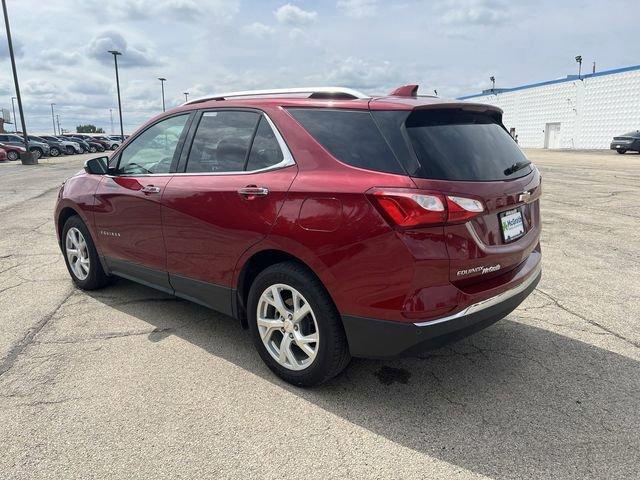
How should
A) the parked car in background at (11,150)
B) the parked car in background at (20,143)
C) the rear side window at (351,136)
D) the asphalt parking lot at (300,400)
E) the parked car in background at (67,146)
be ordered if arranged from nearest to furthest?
the asphalt parking lot at (300,400) → the rear side window at (351,136) → the parked car in background at (11,150) → the parked car in background at (20,143) → the parked car in background at (67,146)

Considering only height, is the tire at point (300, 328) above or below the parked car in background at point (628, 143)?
above

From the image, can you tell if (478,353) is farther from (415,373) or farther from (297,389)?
(297,389)

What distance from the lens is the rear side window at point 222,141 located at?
133 inches

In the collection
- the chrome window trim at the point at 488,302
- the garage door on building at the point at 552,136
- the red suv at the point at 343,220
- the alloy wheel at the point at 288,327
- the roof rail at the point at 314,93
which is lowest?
the garage door on building at the point at 552,136

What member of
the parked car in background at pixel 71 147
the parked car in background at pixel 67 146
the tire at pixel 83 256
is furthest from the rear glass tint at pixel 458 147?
the parked car in background at pixel 71 147

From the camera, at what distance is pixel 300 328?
3061 mm

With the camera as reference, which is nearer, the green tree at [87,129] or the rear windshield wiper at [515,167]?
the rear windshield wiper at [515,167]

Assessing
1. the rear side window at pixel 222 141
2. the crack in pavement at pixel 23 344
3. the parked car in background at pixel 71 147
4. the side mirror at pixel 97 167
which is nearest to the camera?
the rear side window at pixel 222 141

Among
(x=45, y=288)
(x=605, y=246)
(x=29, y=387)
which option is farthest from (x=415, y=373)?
(x=605, y=246)

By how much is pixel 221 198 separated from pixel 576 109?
173 feet

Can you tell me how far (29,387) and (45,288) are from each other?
86.9 inches

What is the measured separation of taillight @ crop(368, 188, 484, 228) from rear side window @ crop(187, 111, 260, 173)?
116 cm

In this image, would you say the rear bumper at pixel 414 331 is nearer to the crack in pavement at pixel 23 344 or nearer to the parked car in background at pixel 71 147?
the crack in pavement at pixel 23 344

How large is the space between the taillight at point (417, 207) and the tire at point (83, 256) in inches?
131
